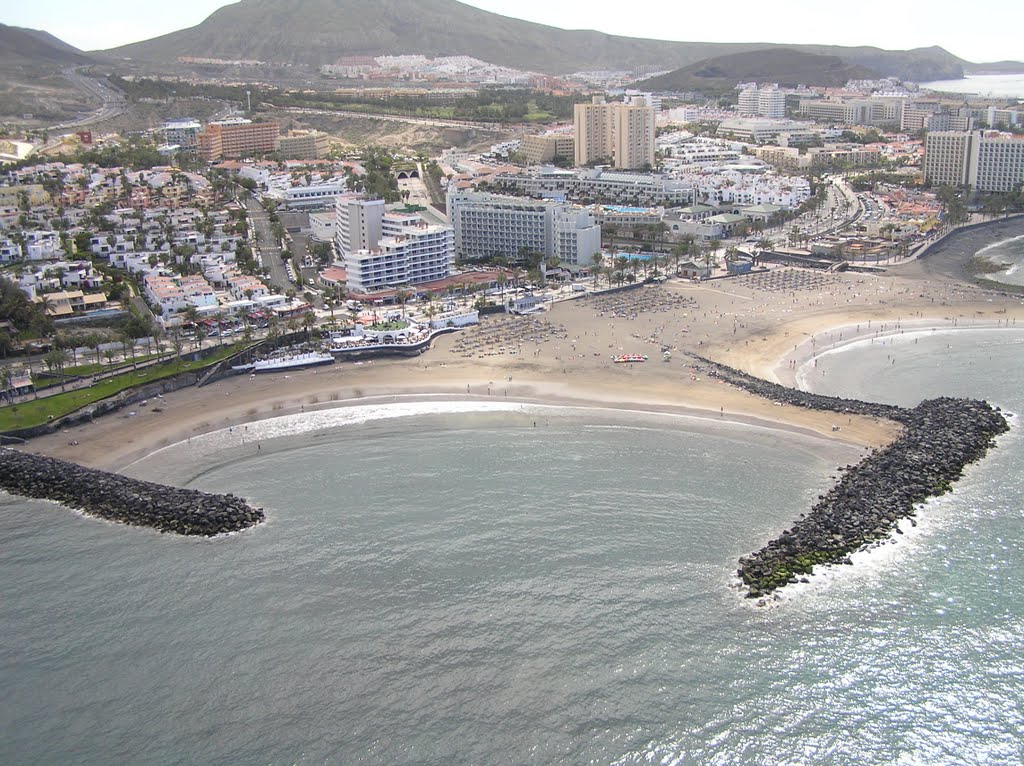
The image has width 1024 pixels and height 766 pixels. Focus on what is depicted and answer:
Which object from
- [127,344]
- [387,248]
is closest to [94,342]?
[127,344]

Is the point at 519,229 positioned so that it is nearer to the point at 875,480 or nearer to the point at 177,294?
→ the point at 177,294

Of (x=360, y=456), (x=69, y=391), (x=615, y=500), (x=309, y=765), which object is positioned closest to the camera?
(x=309, y=765)

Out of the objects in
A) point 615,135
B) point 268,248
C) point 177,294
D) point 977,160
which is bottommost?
point 177,294

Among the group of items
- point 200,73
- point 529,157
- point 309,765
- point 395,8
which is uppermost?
point 395,8

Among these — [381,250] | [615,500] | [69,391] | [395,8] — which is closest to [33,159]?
[381,250]

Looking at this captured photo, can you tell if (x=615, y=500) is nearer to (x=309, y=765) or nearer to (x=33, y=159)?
(x=309, y=765)

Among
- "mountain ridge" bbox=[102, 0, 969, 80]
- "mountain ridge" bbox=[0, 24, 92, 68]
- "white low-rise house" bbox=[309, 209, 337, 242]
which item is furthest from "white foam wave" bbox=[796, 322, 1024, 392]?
"mountain ridge" bbox=[102, 0, 969, 80]
